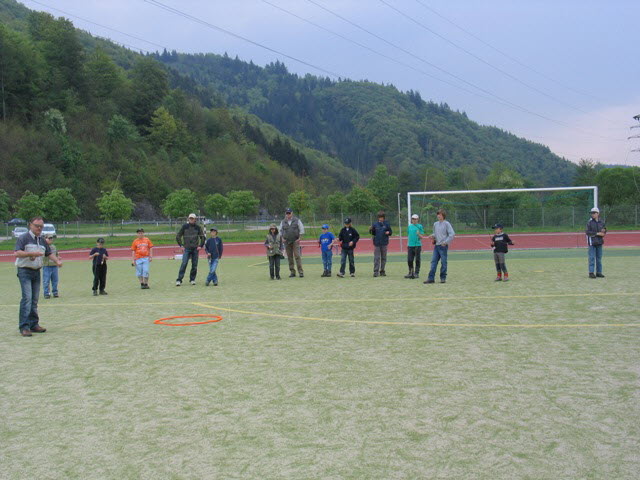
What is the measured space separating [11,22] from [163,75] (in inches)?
1538

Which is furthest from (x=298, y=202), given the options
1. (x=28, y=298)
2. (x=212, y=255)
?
(x=28, y=298)

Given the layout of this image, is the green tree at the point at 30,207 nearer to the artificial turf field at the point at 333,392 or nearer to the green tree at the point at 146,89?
the artificial turf field at the point at 333,392

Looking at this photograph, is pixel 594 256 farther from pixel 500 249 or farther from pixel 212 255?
pixel 212 255

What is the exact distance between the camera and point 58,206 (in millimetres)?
53469

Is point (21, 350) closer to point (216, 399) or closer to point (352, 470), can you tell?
point (216, 399)

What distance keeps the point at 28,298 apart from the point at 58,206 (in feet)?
157

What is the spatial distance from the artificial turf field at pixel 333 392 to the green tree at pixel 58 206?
45.0 metres

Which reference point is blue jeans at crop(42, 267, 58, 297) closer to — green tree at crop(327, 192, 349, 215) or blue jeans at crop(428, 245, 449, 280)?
blue jeans at crop(428, 245, 449, 280)

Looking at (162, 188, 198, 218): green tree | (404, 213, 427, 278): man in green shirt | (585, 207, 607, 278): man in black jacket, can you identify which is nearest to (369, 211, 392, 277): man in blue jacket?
(404, 213, 427, 278): man in green shirt

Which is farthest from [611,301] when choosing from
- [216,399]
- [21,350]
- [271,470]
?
[21,350]

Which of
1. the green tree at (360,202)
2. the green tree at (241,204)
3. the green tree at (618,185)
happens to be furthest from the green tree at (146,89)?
the green tree at (618,185)

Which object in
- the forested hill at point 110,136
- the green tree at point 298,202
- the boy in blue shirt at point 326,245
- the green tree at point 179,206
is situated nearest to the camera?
the boy in blue shirt at point 326,245

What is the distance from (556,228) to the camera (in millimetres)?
35906

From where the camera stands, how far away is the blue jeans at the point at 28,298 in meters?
9.78
